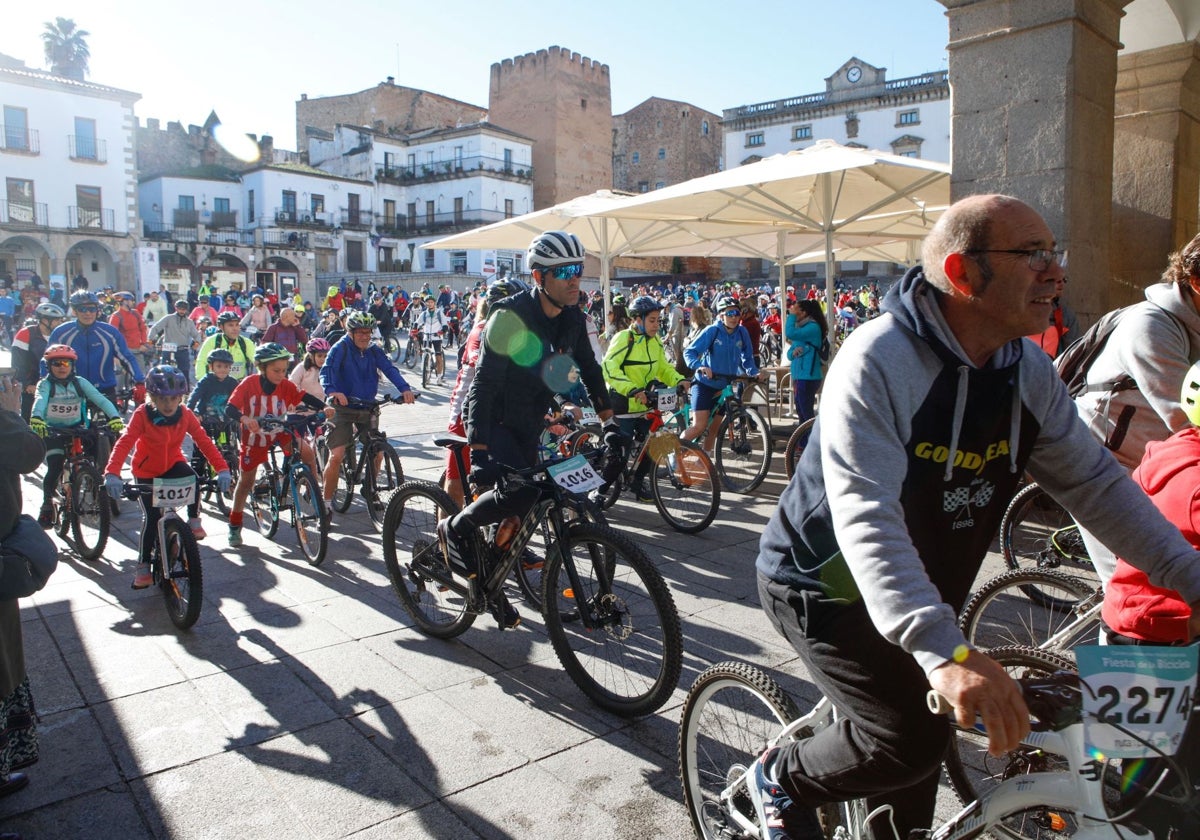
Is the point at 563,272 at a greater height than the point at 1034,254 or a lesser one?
greater

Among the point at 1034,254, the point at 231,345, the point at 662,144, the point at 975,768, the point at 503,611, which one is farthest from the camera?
the point at 662,144

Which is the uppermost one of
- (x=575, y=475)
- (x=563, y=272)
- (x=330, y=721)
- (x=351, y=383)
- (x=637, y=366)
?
(x=563, y=272)

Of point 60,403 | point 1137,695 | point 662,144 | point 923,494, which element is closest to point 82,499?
point 60,403

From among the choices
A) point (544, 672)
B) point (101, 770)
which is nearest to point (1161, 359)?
point (544, 672)

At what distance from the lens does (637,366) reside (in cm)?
792

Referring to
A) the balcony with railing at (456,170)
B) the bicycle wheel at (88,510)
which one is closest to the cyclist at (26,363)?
the bicycle wheel at (88,510)

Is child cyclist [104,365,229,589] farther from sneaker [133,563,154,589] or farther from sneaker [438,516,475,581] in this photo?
sneaker [438,516,475,581]

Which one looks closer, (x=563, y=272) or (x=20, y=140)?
(x=563, y=272)

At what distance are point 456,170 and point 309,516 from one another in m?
53.3

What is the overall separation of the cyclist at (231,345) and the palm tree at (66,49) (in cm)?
5238

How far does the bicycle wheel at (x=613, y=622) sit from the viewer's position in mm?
3420

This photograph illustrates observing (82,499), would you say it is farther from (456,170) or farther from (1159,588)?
(456,170)

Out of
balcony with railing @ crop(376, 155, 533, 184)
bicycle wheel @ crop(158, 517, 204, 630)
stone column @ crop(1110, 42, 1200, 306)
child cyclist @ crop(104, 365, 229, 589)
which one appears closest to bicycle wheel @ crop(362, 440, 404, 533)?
child cyclist @ crop(104, 365, 229, 589)

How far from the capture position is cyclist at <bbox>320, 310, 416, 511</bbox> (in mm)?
7074
